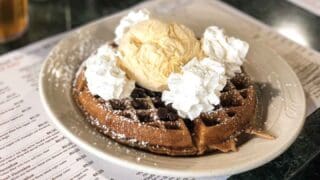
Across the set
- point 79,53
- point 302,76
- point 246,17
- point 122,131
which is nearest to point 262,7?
point 246,17

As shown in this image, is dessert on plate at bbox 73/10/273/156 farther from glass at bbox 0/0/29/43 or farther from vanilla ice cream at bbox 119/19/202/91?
glass at bbox 0/0/29/43

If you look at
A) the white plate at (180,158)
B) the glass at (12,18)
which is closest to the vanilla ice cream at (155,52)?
the white plate at (180,158)

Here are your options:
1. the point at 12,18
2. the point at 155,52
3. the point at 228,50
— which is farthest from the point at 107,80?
the point at 12,18

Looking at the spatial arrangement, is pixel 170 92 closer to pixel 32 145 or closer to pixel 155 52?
pixel 155 52

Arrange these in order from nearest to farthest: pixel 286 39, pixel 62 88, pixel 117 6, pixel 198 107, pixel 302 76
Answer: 1. pixel 198 107
2. pixel 62 88
3. pixel 302 76
4. pixel 286 39
5. pixel 117 6

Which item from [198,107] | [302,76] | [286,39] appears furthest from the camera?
[286,39]

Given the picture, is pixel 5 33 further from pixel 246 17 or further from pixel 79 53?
pixel 246 17

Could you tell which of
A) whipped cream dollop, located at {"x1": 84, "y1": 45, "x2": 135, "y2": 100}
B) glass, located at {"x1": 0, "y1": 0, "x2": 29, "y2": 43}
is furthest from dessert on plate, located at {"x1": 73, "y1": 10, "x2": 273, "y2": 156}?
glass, located at {"x1": 0, "y1": 0, "x2": 29, "y2": 43}

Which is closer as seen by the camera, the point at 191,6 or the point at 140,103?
the point at 140,103
